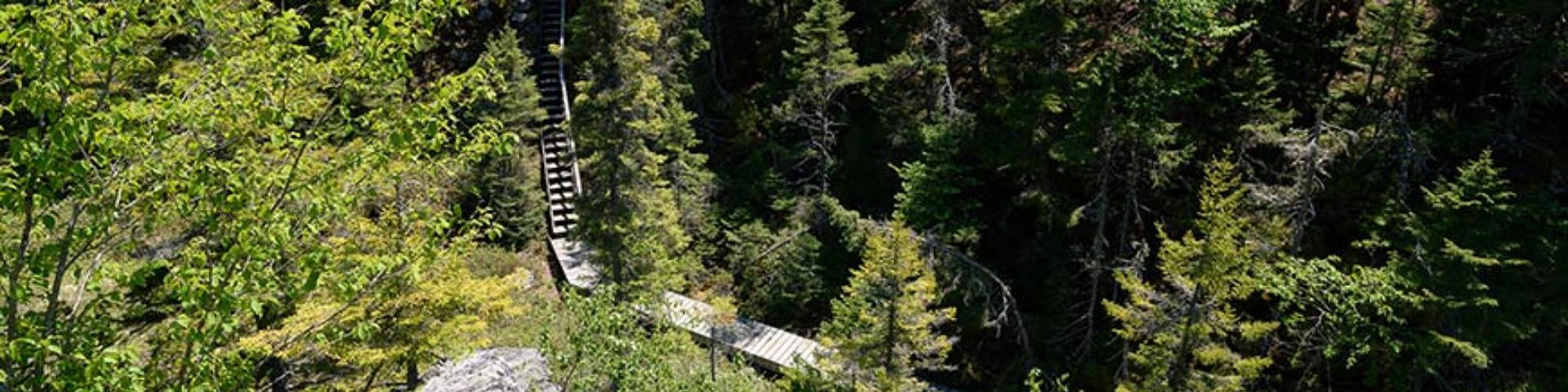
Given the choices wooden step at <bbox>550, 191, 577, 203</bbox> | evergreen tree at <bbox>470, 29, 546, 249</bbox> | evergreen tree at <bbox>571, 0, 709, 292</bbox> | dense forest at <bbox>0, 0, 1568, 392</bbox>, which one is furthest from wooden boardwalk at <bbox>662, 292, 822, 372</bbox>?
wooden step at <bbox>550, 191, 577, 203</bbox>

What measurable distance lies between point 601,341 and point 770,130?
15647 millimetres

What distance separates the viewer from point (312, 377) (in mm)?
18188

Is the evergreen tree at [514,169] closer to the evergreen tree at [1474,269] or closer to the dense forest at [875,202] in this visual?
the dense forest at [875,202]

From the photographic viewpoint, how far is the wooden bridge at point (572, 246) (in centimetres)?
2172

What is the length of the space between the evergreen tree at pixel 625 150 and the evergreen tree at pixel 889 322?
23.7 ft

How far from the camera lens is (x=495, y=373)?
14.3 metres

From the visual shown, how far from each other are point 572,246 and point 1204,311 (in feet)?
60.2

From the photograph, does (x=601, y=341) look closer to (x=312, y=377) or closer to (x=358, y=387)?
(x=358, y=387)

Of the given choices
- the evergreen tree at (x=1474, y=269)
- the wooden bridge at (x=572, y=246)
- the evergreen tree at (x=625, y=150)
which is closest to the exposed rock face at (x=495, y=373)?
the wooden bridge at (x=572, y=246)

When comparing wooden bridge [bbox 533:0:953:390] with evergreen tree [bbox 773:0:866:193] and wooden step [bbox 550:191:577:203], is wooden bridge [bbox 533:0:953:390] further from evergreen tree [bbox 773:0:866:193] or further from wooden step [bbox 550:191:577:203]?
evergreen tree [bbox 773:0:866:193]

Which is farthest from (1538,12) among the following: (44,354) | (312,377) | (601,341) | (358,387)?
(312,377)

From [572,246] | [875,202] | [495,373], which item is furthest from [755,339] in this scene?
[495,373]

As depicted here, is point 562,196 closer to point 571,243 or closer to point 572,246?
point 572,246

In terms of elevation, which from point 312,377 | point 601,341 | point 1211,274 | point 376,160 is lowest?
point 312,377
